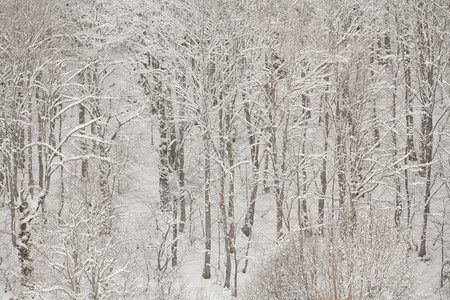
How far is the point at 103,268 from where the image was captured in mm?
16500

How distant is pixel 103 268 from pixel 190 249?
790 centimetres

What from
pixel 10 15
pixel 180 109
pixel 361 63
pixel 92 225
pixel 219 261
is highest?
pixel 10 15

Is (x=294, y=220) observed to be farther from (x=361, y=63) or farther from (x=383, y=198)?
(x=361, y=63)

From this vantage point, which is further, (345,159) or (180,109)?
(180,109)

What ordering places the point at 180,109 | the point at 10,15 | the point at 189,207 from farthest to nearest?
the point at 189,207 → the point at 180,109 → the point at 10,15

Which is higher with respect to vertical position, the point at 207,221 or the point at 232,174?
the point at 232,174

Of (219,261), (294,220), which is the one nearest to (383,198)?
(294,220)

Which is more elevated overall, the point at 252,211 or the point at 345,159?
the point at 345,159

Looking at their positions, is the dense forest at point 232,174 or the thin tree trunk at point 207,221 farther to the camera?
the thin tree trunk at point 207,221

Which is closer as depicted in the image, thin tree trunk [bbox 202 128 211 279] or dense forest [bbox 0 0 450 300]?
dense forest [bbox 0 0 450 300]

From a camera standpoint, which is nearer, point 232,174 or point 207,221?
point 207,221

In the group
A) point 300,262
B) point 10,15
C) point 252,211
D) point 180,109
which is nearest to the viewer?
point 300,262

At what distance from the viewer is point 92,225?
55.4 feet

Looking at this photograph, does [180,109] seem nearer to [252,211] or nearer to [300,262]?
[252,211]
